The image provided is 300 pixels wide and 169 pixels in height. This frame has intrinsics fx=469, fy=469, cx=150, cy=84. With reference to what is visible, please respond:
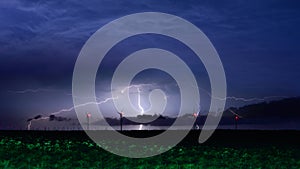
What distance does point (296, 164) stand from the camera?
2175cm

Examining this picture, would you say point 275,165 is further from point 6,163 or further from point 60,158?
point 6,163

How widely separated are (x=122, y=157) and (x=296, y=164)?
27.3 feet

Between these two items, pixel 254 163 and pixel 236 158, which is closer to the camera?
pixel 254 163

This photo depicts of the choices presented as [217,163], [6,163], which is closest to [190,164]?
[217,163]

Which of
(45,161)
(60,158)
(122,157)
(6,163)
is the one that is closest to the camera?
(6,163)

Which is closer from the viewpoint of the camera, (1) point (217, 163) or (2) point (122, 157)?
(1) point (217, 163)

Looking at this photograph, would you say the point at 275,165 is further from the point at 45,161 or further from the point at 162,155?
the point at 45,161

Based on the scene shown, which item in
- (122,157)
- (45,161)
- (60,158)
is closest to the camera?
(45,161)

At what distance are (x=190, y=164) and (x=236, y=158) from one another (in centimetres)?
457

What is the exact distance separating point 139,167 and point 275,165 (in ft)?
21.2

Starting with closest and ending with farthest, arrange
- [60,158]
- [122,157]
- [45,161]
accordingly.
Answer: [45,161]
[60,158]
[122,157]

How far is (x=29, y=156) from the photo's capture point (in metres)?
22.3

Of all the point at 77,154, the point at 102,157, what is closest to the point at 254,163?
the point at 102,157

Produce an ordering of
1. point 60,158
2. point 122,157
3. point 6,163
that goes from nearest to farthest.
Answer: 1. point 6,163
2. point 60,158
3. point 122,157
